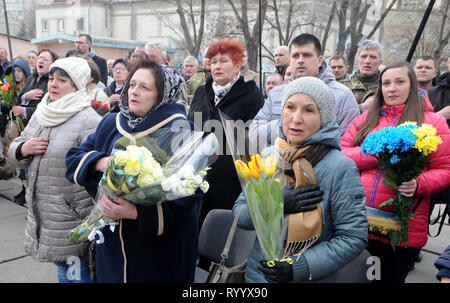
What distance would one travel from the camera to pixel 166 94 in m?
2.30

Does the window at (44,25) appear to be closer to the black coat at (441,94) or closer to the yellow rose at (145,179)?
the black coat at (441,94)

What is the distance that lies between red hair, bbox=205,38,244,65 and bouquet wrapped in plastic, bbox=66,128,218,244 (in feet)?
5.26

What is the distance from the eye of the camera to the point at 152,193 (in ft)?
5.83

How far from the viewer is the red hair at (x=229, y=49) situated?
3.46 meters

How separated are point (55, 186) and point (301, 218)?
1.78 m

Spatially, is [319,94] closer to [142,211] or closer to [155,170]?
[155,170]

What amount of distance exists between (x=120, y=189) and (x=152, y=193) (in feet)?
0.51

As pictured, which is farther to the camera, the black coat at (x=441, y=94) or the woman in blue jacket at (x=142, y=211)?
the black coat at (x=441, y=94)

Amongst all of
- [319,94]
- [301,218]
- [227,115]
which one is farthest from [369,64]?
[301,218]

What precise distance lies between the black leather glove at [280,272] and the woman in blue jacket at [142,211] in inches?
25.0

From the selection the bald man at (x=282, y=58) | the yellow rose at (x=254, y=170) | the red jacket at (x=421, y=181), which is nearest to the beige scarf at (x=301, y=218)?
the yellow rose at (x=254, y=170)

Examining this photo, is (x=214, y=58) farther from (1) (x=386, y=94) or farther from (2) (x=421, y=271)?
(2) (x=421, y=271)

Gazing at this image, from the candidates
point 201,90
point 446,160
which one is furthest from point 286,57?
point 446,160

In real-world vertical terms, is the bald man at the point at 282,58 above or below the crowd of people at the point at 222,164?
above
